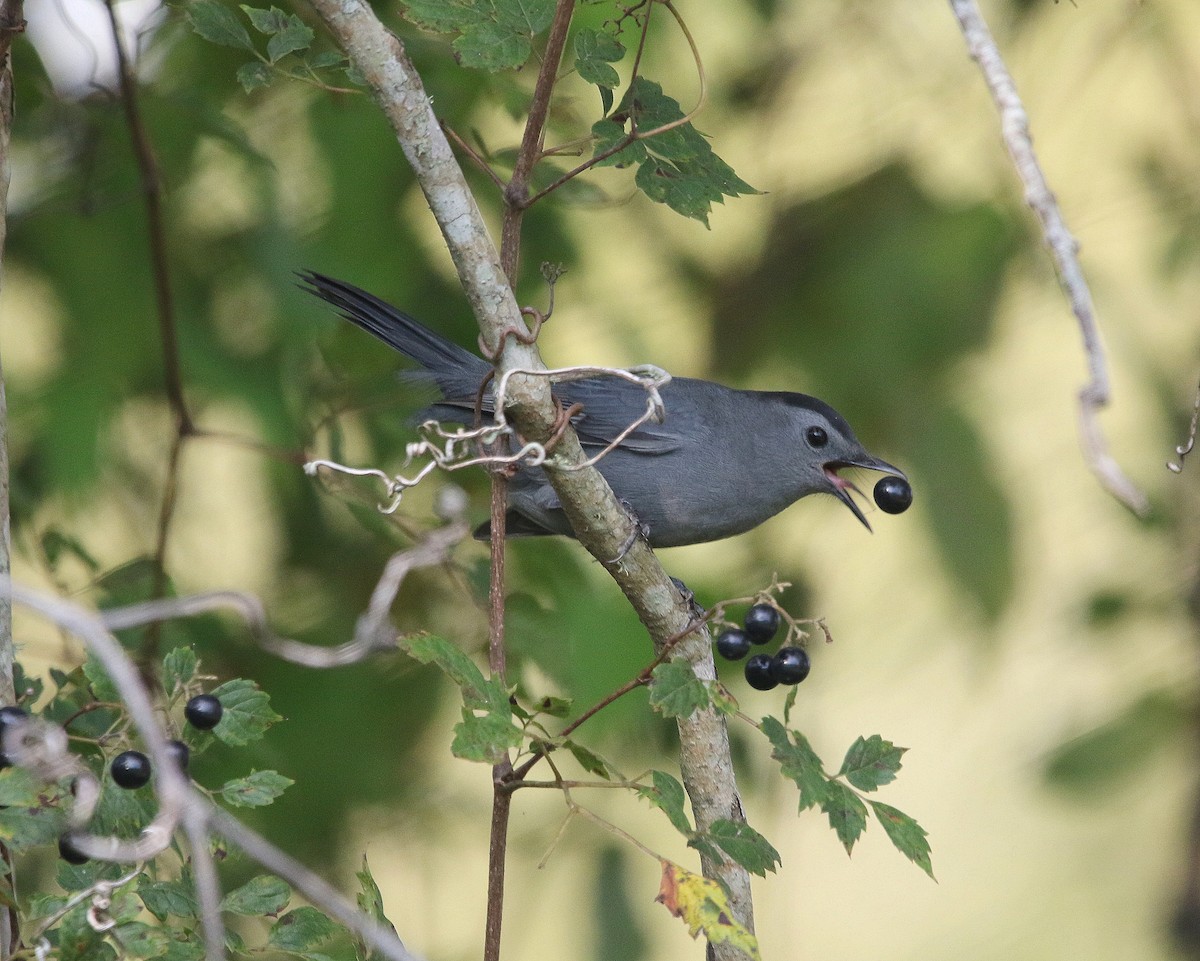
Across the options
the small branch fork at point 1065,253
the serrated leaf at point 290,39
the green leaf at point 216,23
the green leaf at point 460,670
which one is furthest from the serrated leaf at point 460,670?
the green leaf at point 216,23

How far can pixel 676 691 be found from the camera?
6.39ft

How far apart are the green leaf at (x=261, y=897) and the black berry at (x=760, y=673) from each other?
1.02 meters

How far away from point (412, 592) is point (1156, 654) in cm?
248

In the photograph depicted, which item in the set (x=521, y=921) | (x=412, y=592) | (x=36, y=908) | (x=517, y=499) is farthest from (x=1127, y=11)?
(x=36, y=908)

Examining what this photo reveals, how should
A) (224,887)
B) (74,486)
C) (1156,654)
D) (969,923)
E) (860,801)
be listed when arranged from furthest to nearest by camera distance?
(969,923) → (1156,654) → (224,887) → (74,486) → (860,801)

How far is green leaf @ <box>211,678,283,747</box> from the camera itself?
1967 mm

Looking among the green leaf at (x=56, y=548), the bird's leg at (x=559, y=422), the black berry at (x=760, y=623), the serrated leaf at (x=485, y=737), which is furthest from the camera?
the green leaf at (x=56, y=548)

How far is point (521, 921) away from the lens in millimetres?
4457

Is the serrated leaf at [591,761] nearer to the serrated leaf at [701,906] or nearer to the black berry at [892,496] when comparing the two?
the serrated leaf at [701,906]

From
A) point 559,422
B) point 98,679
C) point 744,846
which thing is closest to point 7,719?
point 98,679

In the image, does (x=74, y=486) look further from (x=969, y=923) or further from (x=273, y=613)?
(x=969, y=923)

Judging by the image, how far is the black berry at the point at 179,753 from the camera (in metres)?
1.84

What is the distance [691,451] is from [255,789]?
6.58ft

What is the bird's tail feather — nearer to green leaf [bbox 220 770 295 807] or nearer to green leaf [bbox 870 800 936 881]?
green leaf [bbox 220 770 295 807]
